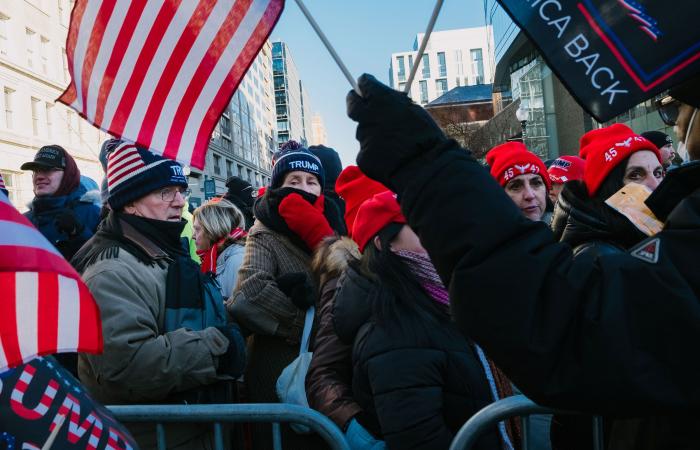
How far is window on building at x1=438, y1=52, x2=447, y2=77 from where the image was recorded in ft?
376

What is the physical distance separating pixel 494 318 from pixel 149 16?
157cm

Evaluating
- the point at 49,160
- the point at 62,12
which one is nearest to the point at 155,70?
the point at 49,160

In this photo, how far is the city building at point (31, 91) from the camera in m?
22.8

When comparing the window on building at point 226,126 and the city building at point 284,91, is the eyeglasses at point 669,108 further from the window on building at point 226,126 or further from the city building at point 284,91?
the city building at point 284,91

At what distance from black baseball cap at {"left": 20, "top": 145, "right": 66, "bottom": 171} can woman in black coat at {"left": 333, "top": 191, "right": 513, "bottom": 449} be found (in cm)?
318

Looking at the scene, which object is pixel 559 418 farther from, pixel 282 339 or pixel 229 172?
pixel 229 172

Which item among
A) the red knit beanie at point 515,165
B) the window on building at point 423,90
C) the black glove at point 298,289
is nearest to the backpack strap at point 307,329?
the black glove at point 298,289

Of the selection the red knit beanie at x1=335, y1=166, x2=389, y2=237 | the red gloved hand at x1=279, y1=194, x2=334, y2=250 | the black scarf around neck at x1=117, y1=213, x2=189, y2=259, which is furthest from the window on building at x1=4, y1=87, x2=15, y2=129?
the red knit beanie at x1=335, y1=166, x2=389, y2=237

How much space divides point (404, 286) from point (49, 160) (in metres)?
3.53

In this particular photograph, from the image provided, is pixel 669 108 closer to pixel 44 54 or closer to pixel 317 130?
pixel 44 54

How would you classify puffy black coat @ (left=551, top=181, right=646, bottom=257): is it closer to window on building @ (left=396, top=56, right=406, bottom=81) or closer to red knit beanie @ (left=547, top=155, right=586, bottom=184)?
red knit beanie @ (left=547, top=155, right=586, bottom=184)

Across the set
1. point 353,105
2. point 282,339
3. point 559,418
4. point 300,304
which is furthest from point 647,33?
point 282,339

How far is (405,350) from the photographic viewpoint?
1.95m

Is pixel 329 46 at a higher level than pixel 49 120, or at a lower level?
lower
